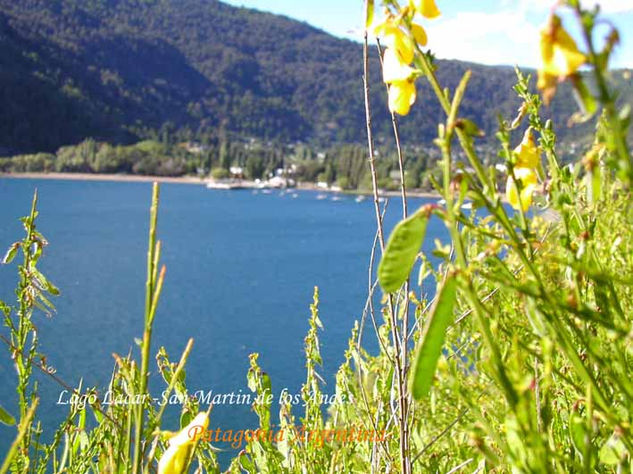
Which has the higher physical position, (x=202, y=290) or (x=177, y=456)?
(x=177, y=456)

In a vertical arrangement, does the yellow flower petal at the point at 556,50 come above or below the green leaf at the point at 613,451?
above

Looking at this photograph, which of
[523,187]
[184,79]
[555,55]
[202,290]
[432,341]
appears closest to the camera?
[555,55]

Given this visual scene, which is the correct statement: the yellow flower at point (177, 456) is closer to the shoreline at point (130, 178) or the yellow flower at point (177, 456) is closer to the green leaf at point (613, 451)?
the green leaf at point (613, 451)

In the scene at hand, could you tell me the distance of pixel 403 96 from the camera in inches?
18.0

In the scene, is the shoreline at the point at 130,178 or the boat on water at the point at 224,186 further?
the boat on water at the point at 224,186

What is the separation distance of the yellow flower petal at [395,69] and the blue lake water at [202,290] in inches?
70.1

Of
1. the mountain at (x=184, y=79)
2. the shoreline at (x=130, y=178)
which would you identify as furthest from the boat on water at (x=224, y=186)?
the mountain at (x=184, y=79)

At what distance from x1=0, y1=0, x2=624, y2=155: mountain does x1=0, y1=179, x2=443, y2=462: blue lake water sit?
26101 millimetres

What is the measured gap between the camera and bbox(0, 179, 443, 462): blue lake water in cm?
580

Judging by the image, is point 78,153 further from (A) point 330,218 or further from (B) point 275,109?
(B) point 275,109

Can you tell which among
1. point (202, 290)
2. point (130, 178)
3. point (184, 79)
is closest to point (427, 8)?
point (202, 290)

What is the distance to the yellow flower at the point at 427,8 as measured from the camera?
0.44 metres

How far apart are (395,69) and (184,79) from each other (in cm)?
8389

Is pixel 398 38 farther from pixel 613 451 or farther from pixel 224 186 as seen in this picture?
pixel 224 186
